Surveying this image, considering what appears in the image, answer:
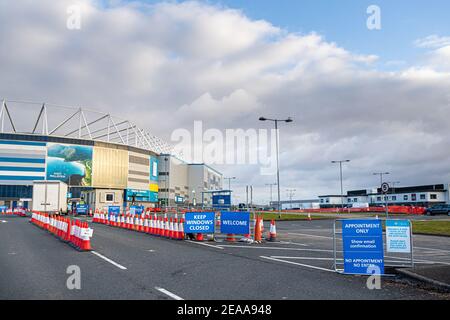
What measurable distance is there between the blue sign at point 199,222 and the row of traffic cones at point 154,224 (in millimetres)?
526

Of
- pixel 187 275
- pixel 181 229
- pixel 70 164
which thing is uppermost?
pixel 70 164

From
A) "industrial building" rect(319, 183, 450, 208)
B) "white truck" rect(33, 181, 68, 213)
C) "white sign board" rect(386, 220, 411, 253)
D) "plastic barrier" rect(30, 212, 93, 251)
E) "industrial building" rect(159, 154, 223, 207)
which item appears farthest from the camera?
"industrial building" rect(159, 154, 223, 207)

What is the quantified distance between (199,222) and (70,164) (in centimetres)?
9832

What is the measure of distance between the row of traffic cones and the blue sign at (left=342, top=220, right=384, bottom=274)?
10.6m

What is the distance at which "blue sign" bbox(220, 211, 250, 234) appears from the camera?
1916cm

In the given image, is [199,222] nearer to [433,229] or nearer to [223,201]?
[223,201]

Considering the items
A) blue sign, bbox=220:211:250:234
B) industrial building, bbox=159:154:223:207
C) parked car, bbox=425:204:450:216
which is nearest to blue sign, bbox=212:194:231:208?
blue sign, bbox=220:211:250:234

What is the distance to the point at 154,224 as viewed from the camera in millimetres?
23188

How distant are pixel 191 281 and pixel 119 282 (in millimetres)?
1542

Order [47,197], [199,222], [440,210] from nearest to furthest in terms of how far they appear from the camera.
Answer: [199,222], [47,197], [440,210]

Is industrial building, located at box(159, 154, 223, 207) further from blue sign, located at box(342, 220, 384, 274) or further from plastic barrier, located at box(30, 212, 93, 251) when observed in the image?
blue sign, located at box(342, 220, 384, 274)

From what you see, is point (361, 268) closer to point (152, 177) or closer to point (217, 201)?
point (217, 201)

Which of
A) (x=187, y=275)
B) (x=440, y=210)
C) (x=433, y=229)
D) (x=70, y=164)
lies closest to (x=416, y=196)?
(x=440, y=210)

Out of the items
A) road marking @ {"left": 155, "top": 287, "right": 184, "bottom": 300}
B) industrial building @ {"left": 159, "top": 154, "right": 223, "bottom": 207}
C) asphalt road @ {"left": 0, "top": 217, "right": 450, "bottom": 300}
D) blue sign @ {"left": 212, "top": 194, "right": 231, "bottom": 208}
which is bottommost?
asphalt road @ {"left": 0, "top": 217, "right": 450, "bottom": 300}
